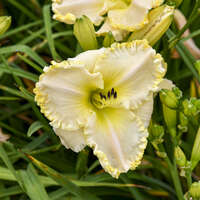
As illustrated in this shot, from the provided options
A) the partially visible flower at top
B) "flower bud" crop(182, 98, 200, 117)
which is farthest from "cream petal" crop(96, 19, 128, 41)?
"flower bud" crop(182, 98, 200, 117)

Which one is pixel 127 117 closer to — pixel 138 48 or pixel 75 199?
pixel 138 48

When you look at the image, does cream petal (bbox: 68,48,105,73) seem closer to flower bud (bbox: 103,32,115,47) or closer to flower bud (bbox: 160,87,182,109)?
flower bud (bbox: 103,32,115,47)

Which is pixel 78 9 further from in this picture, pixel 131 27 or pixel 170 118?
pixel 170 118

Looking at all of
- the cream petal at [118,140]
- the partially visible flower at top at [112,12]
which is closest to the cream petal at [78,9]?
the partially visible flower at top at [112,12]

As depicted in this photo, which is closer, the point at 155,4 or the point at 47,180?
the point at 155,4

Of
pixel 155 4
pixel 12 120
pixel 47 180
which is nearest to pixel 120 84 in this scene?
pixel 155 4

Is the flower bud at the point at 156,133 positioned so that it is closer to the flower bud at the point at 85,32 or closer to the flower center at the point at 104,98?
the flower center at the point at 104,98
